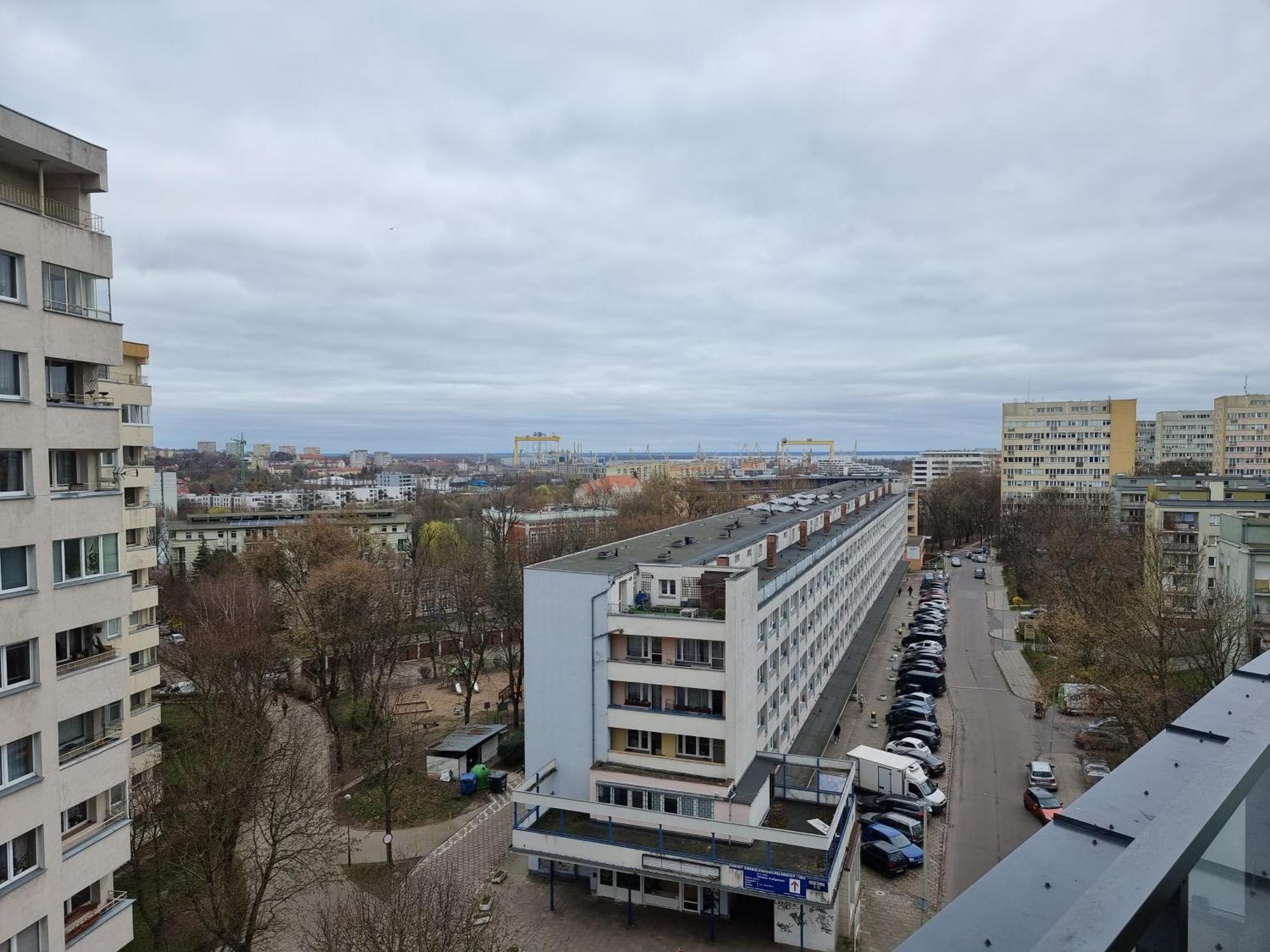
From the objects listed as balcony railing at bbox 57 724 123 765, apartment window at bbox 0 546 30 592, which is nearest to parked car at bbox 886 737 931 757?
balcony railing at bbox 57 724 123 765

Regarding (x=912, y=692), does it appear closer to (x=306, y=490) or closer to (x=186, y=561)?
(x=186, y=561)

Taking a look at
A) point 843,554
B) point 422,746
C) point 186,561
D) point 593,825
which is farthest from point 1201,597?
point 186,561

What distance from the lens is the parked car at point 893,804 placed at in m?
20.8

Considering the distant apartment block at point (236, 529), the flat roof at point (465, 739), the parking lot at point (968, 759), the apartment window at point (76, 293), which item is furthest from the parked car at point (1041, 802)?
the distant apartment block at point (236, 529)

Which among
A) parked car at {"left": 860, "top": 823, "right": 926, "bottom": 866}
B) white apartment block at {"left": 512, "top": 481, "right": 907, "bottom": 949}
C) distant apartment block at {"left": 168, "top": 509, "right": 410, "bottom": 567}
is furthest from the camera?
distant apartment block at {"left": 168, "top": 509, "right": 410, "bottom": 567}

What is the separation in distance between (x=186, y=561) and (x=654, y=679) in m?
51.9

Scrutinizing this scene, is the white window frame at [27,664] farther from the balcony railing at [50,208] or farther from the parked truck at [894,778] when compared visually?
the parked truck at [894,778]

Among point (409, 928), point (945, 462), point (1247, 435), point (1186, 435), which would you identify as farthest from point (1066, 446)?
point (945, 462)

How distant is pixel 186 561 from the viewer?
58.0m

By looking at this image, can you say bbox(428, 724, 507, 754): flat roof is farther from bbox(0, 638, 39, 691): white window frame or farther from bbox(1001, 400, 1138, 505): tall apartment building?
bbox(1001, 400, 1138, 505): tall apartment building

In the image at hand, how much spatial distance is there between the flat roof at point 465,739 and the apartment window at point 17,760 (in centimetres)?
1685

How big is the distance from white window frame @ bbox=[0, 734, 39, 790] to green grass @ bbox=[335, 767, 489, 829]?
1429 centimetres

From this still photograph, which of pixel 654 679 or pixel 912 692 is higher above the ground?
pixel 654 679

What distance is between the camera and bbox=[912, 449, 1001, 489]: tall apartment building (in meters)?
162
